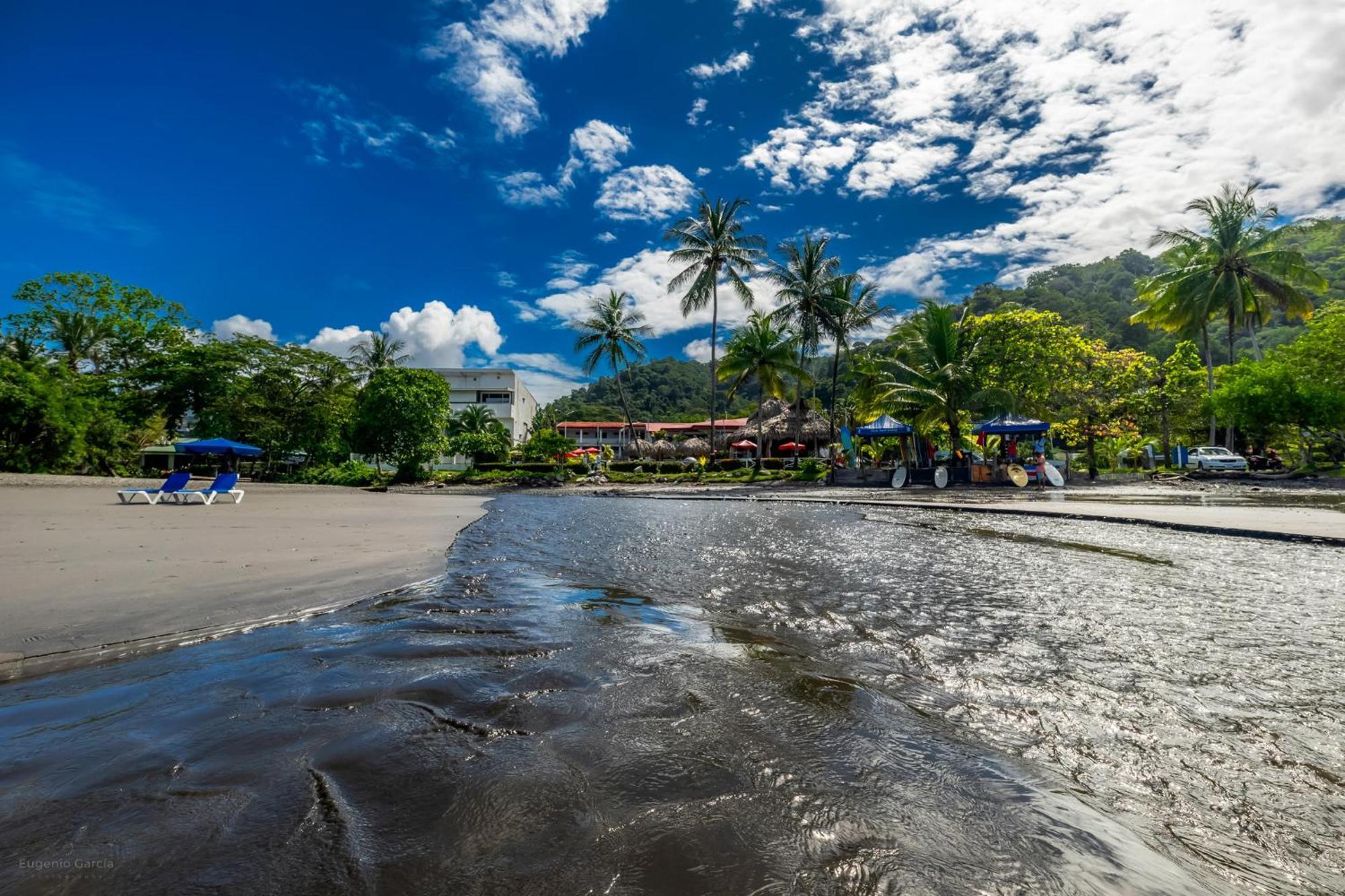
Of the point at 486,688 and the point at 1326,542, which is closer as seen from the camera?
the point at 486,688

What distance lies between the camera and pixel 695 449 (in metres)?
46.0

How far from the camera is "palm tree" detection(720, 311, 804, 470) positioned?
3481 cm

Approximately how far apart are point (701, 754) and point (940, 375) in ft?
81.6

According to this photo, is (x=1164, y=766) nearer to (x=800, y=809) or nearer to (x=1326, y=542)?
(x=800, y=809)

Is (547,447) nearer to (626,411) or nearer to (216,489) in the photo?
(626,411)

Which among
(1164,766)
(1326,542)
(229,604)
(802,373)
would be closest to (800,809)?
(1164,766)

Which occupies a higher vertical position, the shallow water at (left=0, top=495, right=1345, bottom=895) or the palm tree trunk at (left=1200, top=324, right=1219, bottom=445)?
the palm tree trunk at (left=1200, top=324, right=1219, bottom=445)

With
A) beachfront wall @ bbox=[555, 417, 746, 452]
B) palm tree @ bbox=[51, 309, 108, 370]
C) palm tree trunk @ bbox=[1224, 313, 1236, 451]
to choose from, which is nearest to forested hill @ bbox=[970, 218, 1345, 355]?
palm tree trunk @ bbox=[1224, 313, 1236, 451]

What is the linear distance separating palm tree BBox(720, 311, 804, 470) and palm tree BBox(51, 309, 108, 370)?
111 ft

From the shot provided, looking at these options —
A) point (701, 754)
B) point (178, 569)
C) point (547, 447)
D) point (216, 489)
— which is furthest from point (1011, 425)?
point (216, 489)

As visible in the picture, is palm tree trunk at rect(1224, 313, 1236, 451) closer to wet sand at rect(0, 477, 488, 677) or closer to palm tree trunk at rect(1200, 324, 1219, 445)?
palm tree trunk at rect(1200, 324, 1219, 445)

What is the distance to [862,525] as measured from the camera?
37.9 feet

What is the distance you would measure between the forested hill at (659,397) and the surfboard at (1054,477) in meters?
45.8

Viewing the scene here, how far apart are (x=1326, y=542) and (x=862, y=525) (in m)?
6.20
